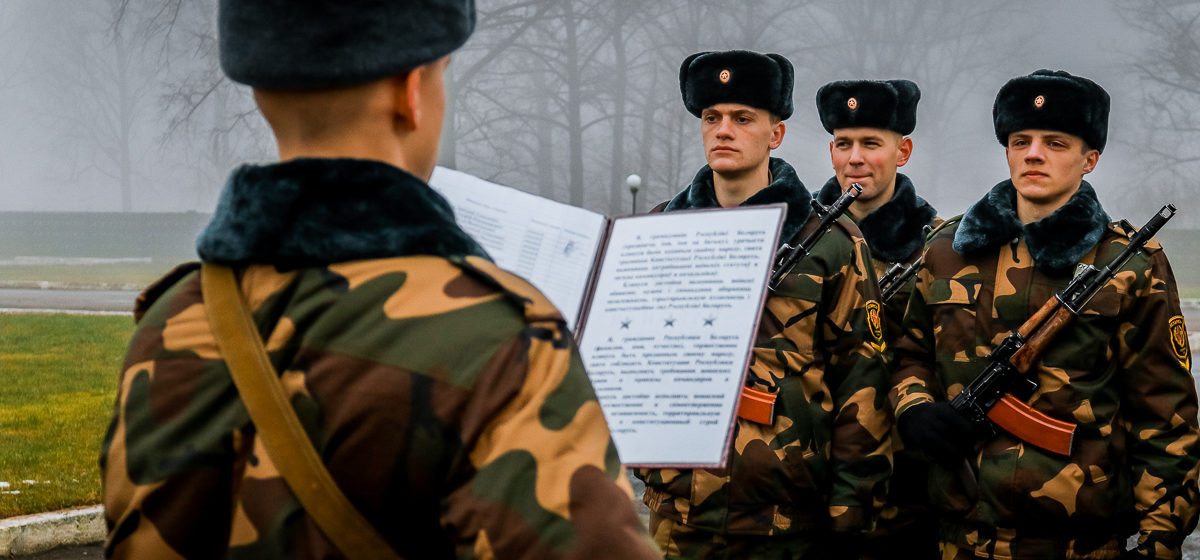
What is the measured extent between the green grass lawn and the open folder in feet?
14.3

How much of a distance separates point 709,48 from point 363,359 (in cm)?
2528

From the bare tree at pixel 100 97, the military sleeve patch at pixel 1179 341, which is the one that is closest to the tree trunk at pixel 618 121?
the bare tree at pixel 100 97

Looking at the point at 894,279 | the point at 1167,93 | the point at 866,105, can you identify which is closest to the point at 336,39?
the point at 894,279

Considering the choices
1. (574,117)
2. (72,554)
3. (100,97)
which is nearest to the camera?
(72,554)

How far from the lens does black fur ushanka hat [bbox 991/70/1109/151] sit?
4273 mm

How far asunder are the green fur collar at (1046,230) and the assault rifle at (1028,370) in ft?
0.26

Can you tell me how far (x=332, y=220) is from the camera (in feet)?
5.05

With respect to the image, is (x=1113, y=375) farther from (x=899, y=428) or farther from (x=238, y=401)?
(x=238, y=401)

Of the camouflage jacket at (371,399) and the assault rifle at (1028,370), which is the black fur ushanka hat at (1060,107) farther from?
the camouflage jacket at (371,399)

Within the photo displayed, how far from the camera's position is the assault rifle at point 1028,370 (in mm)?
3873

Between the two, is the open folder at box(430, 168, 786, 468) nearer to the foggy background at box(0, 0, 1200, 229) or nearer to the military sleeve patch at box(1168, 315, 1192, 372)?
the military sleeve patch at box(1168, 315, 1192, 372)

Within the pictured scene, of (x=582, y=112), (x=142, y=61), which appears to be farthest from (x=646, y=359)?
(x=142, y=61)

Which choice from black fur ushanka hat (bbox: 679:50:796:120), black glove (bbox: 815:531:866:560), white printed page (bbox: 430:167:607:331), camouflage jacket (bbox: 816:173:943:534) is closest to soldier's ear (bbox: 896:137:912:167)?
camouflage jacket (bbox: 816:173:943:534)

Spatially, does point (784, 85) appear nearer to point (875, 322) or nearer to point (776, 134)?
point (776, 134)
